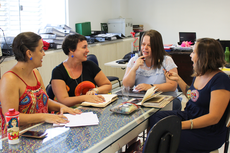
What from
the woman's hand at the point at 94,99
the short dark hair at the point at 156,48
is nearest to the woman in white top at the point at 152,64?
the short dark hair at the point at 156,48

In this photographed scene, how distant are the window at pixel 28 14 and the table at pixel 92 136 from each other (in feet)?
8.47

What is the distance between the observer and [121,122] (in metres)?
1.58

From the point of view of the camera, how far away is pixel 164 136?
4.35 feet

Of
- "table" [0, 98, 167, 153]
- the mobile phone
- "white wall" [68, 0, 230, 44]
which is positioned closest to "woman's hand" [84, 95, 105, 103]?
"table" [0, 98, 167, 153]

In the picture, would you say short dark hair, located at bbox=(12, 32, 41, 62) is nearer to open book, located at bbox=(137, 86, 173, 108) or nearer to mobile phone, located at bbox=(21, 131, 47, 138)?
mobile phone, located at bbox=(21, 131, 47, 138)

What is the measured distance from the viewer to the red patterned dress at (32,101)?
1698 mm

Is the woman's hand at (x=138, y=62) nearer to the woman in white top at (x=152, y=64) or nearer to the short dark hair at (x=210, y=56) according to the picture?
the woman in white top at (x=152, y=64)

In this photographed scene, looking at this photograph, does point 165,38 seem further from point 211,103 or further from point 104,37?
point 211,103

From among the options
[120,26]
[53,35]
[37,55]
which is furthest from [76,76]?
[120,26]

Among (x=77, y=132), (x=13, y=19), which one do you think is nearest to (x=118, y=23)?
(x=13, y=19)

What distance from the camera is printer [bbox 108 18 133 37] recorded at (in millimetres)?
5432

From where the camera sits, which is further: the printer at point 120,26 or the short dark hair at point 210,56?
the printer at point 120,26

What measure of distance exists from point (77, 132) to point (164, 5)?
5118 millimetres

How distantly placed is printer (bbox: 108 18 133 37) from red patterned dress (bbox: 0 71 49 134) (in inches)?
150
